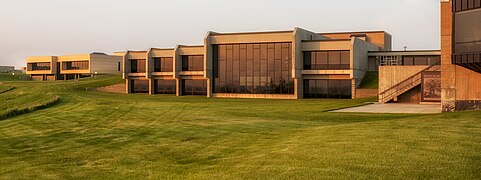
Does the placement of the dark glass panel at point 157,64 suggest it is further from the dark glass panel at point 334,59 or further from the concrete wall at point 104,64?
the concrete wall at point 104,64

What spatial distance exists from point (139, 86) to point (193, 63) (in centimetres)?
1148

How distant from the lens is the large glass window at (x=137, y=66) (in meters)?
71.8

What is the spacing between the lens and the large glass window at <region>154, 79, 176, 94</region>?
68750 mm

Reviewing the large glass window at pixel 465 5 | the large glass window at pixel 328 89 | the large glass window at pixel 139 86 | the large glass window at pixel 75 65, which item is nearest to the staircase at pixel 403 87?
the large glass window at pixel 328 89

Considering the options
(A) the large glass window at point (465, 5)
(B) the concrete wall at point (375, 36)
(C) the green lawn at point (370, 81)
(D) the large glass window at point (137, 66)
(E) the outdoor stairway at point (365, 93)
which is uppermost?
(B) the concrete wall at point (375, 36)

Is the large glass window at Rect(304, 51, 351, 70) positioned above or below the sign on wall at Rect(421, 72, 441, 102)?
above

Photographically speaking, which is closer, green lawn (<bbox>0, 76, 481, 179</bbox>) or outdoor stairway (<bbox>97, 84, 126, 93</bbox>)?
green lawn (<bbox>0, 76, 481, 179</bbox>)

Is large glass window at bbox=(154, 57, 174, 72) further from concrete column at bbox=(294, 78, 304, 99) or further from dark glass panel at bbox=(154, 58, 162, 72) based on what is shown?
concrete column at bbox=(294, 78, 304, 99)

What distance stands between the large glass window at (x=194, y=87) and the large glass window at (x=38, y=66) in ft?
207

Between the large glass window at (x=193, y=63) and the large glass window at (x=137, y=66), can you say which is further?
the large glass window at (x=137, y=66)

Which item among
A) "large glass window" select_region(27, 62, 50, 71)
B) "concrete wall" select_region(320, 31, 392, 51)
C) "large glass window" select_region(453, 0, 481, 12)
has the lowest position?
"large glass window" select_region(27, 62, 50, 71)

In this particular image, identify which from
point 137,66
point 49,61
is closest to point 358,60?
point 137,66

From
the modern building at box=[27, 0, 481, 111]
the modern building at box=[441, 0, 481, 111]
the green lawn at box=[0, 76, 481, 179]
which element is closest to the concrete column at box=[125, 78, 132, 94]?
the modern building at box=[27, 0, 481, 111]

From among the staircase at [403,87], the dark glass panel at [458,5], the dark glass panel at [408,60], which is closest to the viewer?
the dark glass panel at [458,5]
